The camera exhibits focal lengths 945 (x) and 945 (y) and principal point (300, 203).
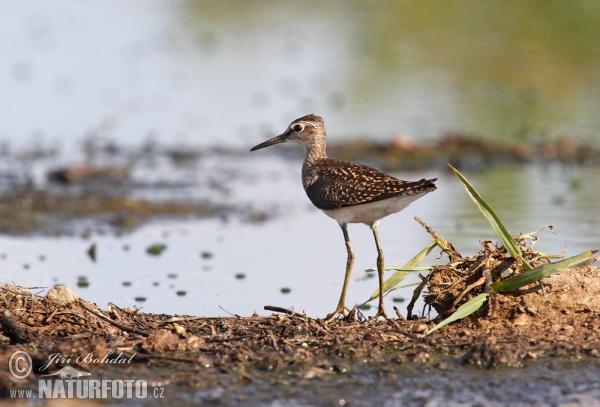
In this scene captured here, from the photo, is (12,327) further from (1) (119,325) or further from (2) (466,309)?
(2) (466,309)

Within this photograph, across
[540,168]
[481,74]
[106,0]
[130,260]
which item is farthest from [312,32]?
[130,260]

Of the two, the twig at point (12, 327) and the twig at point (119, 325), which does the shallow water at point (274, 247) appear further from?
the twig at point (12, 327)

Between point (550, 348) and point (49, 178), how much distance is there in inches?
358

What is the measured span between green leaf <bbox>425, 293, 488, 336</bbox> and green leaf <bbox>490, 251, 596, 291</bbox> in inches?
5.0

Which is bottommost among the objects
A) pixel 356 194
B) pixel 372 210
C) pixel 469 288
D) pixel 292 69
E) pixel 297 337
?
pixel 297 337

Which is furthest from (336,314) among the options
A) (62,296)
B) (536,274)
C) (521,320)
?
(62,296)

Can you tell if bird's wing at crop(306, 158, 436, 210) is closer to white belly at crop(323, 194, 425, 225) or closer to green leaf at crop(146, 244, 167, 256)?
white belly at crop(323, 194, 425, 225)

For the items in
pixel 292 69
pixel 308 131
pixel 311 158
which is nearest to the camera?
pixel 311 158

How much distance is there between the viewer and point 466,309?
6.95 m

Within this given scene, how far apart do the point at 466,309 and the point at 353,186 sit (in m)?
1.50

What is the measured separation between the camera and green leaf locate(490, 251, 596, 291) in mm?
6809

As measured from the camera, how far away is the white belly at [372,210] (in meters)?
7.57

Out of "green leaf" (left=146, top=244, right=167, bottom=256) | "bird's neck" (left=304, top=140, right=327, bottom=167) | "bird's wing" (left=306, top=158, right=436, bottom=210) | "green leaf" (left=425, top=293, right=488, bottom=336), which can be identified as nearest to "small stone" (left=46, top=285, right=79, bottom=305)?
"bird's wing" (left=306, top=158, right=436, bottom=210)

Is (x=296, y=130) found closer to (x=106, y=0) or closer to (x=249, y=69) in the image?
(x=249, y=69)
